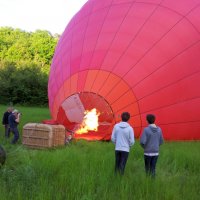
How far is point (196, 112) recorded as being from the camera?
834cm

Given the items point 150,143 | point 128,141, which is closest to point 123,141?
point 128,141

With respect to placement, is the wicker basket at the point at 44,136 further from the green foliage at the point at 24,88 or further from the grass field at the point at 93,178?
the green foliage at the point at 24,88

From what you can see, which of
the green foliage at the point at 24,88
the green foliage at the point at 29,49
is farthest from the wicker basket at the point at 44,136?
the green foliage at the point at 29,49

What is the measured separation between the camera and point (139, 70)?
8344 millimetres

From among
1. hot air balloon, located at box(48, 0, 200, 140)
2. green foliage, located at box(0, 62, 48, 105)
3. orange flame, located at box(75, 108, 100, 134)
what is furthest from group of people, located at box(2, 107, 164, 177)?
green foliage, located at box(0, 62, 48, 105)

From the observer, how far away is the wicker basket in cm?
824

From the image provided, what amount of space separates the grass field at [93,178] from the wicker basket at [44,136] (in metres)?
1.50

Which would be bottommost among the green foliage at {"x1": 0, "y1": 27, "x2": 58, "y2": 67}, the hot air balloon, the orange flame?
the orange flame

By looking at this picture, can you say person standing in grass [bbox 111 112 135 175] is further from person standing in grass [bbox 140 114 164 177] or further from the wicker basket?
the wicker basket

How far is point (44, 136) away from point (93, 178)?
376 centimetres

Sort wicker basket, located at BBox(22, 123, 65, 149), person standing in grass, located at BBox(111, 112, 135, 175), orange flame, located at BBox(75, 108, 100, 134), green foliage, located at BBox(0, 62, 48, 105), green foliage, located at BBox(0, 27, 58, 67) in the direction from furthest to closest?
green foliage, located at BBox(0, 27, 58, 67), green foliage, located at BBox(0, 62, 48, 105), orange flame, located at BBox(75, 108, 100, 134), wicker basket, located at BBox(22, 123, 65, 149), person standing in grass, located at BBox(111, 112, 135, 175)

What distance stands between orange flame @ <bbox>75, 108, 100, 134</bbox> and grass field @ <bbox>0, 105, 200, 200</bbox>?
1.78 m

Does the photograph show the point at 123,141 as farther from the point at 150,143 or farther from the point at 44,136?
the point at 44,136

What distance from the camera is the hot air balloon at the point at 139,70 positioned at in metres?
8.27
